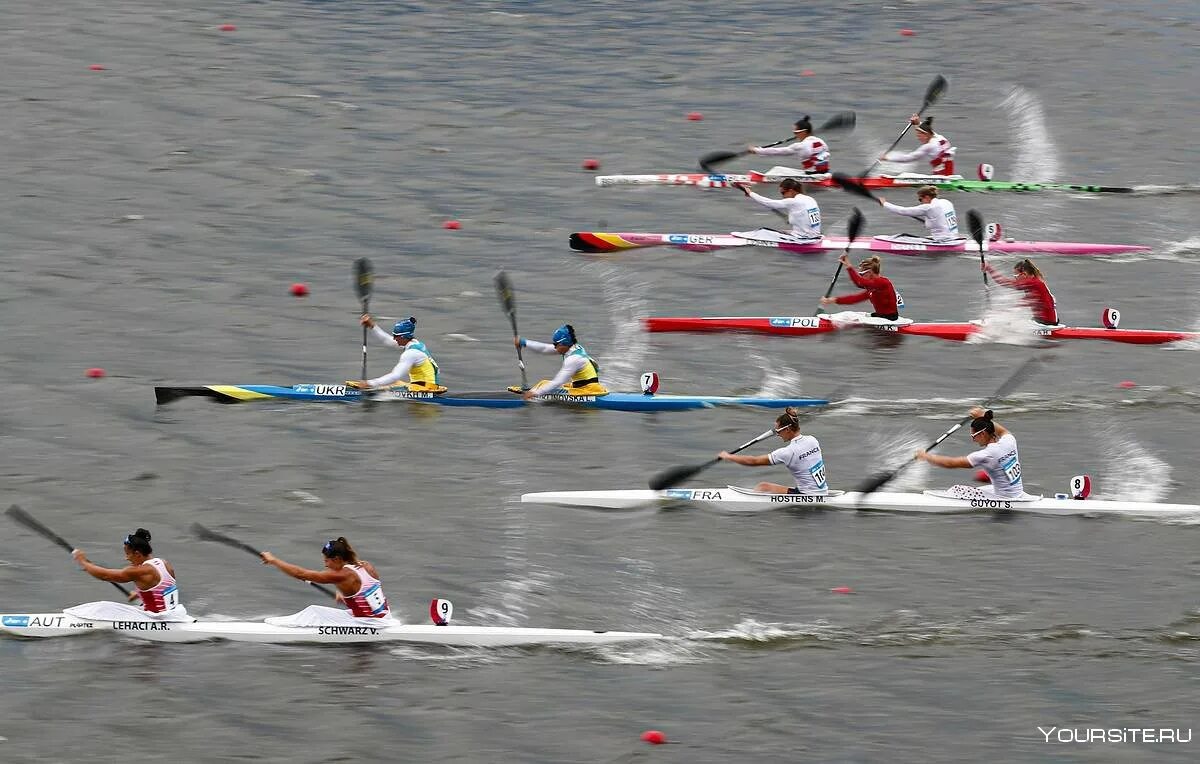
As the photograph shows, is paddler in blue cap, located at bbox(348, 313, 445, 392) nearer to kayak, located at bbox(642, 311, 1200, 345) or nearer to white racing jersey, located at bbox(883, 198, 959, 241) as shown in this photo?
kayak, located at bbox(642, 311, 1200, 345)

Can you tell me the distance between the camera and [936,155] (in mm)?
40188

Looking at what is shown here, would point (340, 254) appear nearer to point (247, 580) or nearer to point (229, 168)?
point (229, 168)

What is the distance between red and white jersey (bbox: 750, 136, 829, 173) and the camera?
132 feet

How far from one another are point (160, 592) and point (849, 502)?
9646 millimetres

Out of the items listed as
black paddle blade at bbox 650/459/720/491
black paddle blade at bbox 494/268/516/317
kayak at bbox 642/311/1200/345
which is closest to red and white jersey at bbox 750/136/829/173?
kayak at bbox 642/311/1200/345

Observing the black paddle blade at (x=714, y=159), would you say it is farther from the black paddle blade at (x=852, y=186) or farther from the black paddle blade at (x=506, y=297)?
the black paddle blade at (x=506, y=297)

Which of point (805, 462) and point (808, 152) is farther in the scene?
point (808, 152)

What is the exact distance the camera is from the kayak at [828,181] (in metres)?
40.2

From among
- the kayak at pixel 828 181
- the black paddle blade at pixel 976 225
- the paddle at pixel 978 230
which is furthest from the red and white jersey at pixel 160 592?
the kayak at pixel 828 181

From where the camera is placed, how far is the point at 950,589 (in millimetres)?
21906

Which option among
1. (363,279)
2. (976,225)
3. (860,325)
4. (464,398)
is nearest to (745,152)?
(976,225)

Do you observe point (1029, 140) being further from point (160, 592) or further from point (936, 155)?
point (160, 592)

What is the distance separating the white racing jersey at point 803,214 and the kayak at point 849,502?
41.8 ft

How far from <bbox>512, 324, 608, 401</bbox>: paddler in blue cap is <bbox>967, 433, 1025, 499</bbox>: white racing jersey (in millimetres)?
6863
